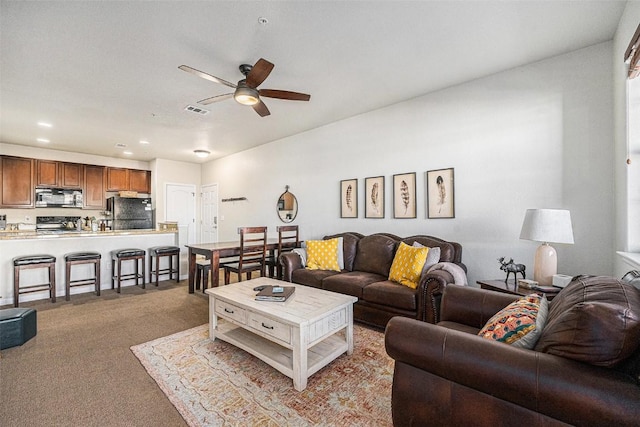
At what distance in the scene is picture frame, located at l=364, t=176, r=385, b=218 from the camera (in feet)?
12.8

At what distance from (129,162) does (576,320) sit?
28.1 ft

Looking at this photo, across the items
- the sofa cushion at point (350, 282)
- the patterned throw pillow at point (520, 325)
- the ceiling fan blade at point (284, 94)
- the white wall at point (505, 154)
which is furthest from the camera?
the sofa cushion at point (350, 282)

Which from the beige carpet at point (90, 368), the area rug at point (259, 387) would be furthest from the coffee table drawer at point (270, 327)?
the beige carpet at point (90, 368)

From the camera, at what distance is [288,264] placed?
371cm

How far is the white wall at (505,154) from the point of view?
249cm

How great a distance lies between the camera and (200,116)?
13.6 feet

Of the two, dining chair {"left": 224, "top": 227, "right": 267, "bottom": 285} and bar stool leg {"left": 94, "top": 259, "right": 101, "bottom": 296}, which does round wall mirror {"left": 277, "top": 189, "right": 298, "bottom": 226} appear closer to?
dining chair {"left": 224, "top": 227, "right": 267, "bottom": 285}

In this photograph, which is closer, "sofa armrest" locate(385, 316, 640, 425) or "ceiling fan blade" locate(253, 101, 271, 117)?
"sofa armrest" locate(385, 316, 640, 425)

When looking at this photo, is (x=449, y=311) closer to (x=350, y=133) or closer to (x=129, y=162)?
(x=350, y=133)

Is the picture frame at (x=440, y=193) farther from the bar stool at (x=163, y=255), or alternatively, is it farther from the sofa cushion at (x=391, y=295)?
the bar stool at (x=163, y=255)

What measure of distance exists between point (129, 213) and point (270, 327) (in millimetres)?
6101

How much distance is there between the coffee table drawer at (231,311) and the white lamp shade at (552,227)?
243 cm

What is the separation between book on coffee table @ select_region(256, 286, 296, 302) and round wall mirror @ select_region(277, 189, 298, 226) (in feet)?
8.86

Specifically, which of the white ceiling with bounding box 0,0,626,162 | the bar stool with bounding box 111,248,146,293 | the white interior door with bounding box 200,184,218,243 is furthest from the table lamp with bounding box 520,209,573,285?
the white interior door with bounding box 200,184,218,243
